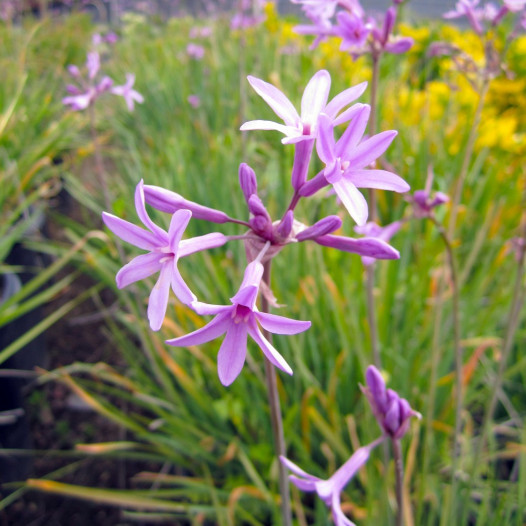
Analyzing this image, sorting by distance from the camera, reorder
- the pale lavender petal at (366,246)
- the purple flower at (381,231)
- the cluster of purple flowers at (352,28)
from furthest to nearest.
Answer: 1. the purple flower at (381,231)
2. the cluster of purple flowers at (352,28)
3. the pale lavender petal at (366,246)

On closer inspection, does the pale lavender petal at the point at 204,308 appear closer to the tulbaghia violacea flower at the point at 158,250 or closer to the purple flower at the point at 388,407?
the tulbaghia violacea flower at the point at 158,250

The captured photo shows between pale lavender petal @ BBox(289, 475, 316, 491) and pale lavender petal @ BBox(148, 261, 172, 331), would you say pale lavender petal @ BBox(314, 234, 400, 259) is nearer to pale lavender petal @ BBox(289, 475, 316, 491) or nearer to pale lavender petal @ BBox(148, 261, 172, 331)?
pale lavender petal @ BBox(148, 261, 172, 331)

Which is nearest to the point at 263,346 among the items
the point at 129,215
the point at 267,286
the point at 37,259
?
the point at 267,286

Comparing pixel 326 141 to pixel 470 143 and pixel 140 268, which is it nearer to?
pixel 140 268

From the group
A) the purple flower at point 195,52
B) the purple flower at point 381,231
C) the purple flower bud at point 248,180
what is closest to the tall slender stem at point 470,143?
the purple flower at point 381,231

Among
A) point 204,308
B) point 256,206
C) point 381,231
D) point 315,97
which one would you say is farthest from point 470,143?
point 204,308

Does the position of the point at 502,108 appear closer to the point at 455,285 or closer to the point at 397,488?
the point at 455,285
